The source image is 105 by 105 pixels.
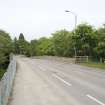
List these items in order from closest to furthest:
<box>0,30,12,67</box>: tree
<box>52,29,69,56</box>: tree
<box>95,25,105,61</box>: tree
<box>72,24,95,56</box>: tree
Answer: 1. <box>0,30,12,67</box>: tree
2. <box>95,25,105,61</box>: tree
3. <box>72,24,95,56</box>: tree
4. <box>52,29,69,56</box>: tree

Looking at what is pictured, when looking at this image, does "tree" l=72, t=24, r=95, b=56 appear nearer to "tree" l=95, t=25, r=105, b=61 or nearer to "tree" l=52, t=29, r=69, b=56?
"tree" l=95, t=25, r=105, b=61

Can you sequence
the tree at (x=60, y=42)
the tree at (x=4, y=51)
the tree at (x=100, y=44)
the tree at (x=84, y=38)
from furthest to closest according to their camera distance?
the tree at (x=60, y=42) < the tree at (x=84, y=38) < the tree at (x=100, y=44) < the tree at (x=4, y=51)

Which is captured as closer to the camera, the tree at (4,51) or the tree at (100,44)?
the tree at (4,51)

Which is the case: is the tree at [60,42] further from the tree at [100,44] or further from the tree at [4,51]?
the tree at [4,51]

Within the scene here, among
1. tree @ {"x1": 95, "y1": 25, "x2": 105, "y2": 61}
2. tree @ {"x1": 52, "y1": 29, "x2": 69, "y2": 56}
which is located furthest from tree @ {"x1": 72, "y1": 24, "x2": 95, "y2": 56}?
tree @ {"x1": 52, "y1": 29, "x2": 69, "y2": 56}

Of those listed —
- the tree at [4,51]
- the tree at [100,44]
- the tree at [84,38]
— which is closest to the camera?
the tree at [4,51]

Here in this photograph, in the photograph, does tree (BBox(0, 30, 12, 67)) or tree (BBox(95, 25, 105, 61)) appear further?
tree (BBox(95, 25, 105, 61))

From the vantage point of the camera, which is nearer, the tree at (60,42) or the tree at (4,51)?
the tree at (4,51)

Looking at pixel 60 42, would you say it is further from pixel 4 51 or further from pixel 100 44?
pixel 4 51

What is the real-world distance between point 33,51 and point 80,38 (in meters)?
84.9

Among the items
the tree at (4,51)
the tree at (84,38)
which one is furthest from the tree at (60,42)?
the tree at (4,51)

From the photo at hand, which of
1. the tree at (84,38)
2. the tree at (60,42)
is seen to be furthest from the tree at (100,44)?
the tree at (60,42)

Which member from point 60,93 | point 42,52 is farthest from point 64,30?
point 60,93

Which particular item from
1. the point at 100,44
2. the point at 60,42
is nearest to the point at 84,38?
the point at 100,44
